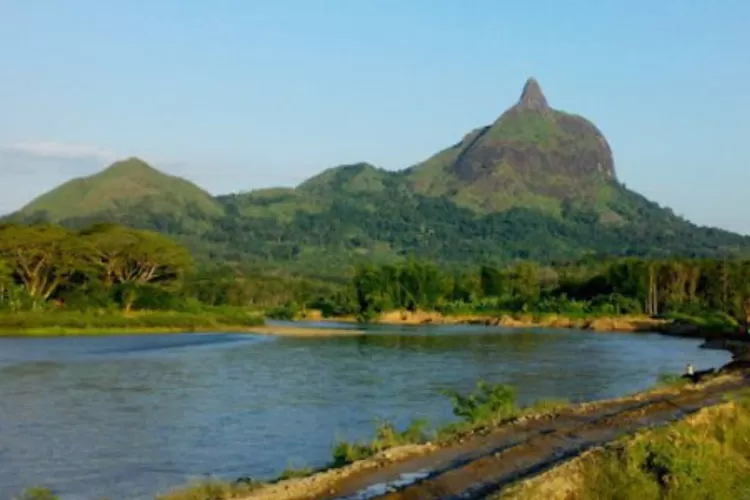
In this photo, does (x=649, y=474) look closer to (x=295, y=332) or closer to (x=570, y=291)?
(x=295, y=332)

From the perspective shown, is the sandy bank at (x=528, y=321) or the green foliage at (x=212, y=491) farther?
the sandy bank at (x=528, y=321)

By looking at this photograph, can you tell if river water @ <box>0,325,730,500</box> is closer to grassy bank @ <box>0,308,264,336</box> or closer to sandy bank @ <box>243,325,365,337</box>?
grassy bank @ <box>0,308,264,336</box>

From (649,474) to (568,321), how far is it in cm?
10404

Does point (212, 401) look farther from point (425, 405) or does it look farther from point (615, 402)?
point (615, 402)

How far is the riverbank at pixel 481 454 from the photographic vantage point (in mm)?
12719

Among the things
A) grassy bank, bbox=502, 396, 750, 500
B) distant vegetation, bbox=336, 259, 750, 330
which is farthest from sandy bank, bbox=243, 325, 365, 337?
grassy bank, bbox=502, 396, 750, 500

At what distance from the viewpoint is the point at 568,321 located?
115 m

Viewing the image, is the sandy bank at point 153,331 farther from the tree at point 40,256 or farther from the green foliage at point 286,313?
the green foliage at point 286,313

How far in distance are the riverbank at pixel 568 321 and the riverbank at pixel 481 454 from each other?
65.6m

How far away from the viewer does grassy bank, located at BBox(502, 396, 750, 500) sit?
1234cm

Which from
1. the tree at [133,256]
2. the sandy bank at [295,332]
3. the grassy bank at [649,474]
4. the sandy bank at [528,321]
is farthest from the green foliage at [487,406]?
the sandy bank at [528,321]

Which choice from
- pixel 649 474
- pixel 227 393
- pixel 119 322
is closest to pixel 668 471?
pixel 649 474

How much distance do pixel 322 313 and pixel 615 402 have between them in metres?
109

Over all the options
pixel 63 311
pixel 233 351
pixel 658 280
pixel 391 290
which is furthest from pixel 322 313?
pixel 233 351
